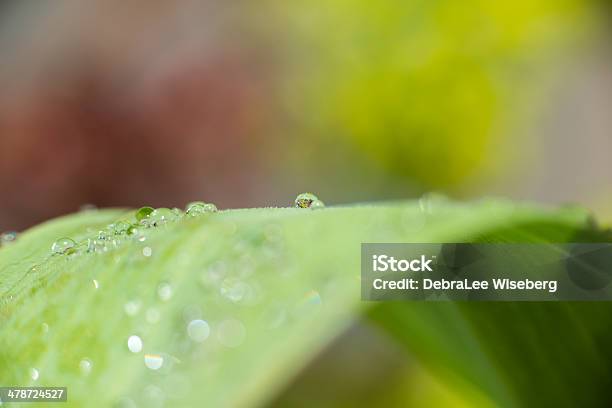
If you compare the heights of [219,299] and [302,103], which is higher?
[302,103]

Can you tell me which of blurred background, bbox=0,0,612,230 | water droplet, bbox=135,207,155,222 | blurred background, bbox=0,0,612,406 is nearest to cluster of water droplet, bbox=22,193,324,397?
water droplet, bbox=135,207,155,222

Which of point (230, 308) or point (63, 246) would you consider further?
point (63, 246)

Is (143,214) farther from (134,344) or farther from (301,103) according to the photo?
(301,103)

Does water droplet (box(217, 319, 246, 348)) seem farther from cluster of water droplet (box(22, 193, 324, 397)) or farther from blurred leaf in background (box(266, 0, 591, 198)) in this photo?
blurred leaf in background (box(266, 0, 591, 198))

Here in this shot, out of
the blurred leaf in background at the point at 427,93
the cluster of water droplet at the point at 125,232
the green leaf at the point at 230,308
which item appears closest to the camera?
the green leaf at the point at 230,308

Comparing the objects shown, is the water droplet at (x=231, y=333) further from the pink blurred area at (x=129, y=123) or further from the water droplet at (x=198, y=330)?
the pink blurred area at (x=129, y=123)

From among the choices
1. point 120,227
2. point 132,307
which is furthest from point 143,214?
point 132,307

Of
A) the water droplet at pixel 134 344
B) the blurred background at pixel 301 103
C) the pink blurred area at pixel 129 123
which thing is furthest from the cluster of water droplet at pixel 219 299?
the pink blurred area at pixel 129 123
